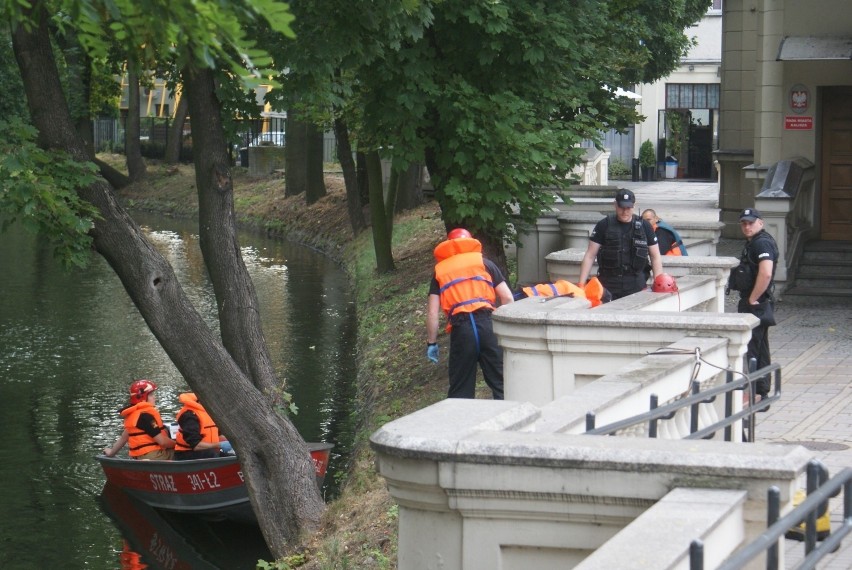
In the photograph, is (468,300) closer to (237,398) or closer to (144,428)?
(237,398)

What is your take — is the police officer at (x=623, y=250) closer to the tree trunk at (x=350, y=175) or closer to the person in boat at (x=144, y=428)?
the person in boat at (x=144, y=428)

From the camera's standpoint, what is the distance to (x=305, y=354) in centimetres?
2364

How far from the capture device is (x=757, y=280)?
12.2m

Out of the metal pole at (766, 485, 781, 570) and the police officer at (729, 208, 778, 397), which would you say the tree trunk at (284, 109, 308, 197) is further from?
the metal pole at (766, 485, 781, 570)

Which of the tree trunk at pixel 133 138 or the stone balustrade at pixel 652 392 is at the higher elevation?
the tree trunk at pixel 133 138

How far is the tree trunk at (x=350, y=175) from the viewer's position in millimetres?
31795

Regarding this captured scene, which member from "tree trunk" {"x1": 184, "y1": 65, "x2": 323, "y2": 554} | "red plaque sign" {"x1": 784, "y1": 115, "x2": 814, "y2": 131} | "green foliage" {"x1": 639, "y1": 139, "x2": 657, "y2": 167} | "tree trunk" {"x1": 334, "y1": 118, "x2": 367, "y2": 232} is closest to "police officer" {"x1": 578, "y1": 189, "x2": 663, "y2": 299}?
"tree trunk" {"x1": 184, "y1": 65, "x2": 323, "y2": 554}

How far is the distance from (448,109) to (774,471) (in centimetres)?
1137

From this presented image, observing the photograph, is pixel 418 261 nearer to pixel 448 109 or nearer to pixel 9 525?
pixel 448 109

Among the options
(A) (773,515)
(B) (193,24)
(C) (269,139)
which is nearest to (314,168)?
(C) (269,139)

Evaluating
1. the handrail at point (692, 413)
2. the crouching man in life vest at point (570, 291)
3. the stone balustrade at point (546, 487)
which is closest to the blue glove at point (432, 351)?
the crouching man in life vest at point (570, 291)

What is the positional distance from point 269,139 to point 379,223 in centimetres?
3591

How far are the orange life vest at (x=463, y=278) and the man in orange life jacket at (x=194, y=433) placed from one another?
5224 mm

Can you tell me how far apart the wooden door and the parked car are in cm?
3874
